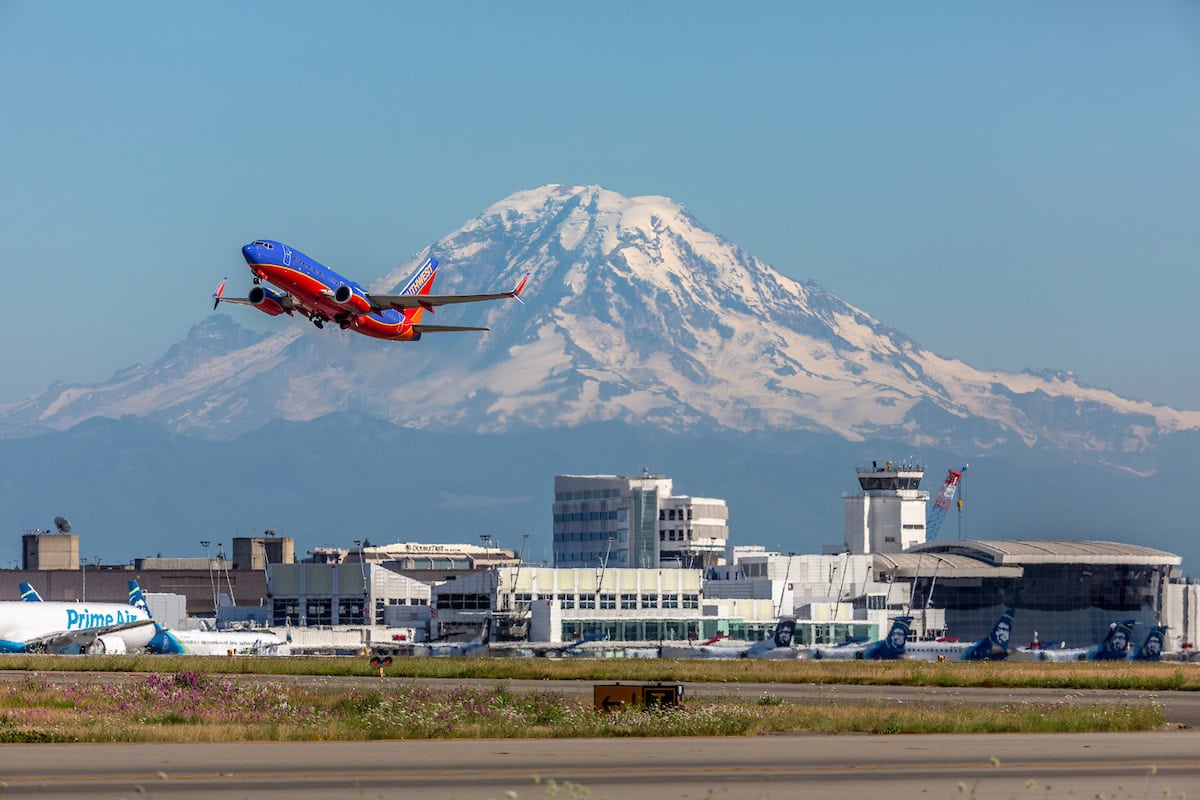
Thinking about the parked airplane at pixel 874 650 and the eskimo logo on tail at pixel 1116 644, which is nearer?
the eskimo logo on tail at pixel 1116 644

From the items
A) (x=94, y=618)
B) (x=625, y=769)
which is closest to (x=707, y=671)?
(x=625, y=769)

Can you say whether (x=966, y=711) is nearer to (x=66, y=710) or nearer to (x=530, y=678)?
(x=66, y=710)

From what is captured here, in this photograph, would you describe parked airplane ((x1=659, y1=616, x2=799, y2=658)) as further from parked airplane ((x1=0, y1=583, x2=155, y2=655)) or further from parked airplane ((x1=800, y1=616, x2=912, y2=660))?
parked airplane ((x1=0, y1=583, x2=155, y2=655))

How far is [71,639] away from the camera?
140 meters

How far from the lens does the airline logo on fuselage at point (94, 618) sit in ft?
481

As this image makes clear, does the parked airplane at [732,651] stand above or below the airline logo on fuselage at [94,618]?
below

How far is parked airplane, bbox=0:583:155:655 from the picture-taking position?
138m

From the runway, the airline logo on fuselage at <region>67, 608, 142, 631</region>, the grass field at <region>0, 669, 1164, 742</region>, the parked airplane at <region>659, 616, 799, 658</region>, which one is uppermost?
the runway

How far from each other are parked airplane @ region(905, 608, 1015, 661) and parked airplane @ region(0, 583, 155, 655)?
211 ft

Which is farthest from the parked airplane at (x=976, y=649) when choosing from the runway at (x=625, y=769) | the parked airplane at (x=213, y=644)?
the runway at (x=625, y=769)

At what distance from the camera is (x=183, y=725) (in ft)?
179

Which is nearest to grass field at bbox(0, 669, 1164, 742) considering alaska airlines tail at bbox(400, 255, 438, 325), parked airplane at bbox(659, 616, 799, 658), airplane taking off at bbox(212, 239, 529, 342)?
airplane taking off at bbox(212, 239, 529, 342)

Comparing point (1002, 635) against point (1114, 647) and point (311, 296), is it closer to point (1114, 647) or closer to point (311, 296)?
point (1114, 647)

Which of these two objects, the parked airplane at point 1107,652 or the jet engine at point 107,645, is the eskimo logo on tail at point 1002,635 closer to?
the parked airplane at point 1107,652
